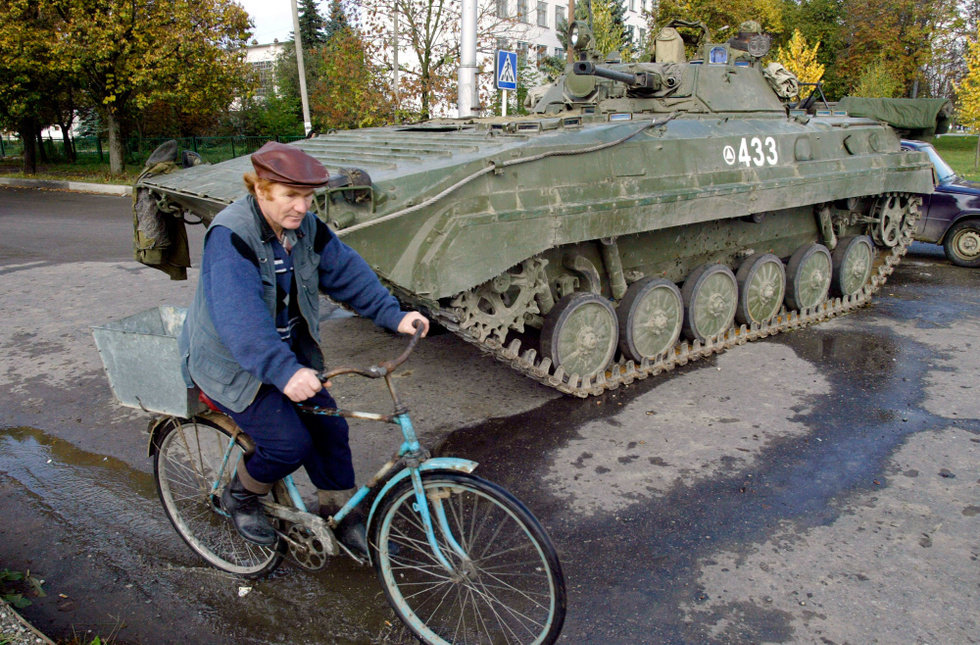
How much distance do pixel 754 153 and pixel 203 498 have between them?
5.10m

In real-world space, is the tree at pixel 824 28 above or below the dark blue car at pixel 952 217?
above

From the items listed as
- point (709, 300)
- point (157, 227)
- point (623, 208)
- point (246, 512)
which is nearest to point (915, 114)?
point (709, 300)

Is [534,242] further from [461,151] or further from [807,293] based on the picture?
[807,293]

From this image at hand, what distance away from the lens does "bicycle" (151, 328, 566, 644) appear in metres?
2.66

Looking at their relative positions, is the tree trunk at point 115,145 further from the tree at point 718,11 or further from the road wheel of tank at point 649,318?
the tree at point 718,11

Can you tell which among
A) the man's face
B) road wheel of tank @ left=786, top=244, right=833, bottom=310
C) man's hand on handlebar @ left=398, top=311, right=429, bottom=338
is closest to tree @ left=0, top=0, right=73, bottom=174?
road wheel of tank @ left=786, top=244, right=833, bottom=310

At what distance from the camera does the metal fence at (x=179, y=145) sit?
24514mm

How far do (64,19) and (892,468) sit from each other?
21613 millimetres

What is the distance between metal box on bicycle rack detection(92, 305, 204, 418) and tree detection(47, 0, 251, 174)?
1849 centimetres

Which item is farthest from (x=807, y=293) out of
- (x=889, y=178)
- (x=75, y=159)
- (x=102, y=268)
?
(x=75, y=159)

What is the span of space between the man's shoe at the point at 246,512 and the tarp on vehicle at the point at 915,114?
10494 mm

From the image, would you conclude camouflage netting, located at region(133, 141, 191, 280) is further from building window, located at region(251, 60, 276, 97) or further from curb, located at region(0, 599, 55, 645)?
building window, located at region(251, 60, 276, 97)

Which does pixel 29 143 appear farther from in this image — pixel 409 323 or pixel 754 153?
pixel 409 323

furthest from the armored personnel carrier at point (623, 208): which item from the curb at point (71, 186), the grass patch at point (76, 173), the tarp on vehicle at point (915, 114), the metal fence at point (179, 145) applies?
the metal fence at point (179, 145)
